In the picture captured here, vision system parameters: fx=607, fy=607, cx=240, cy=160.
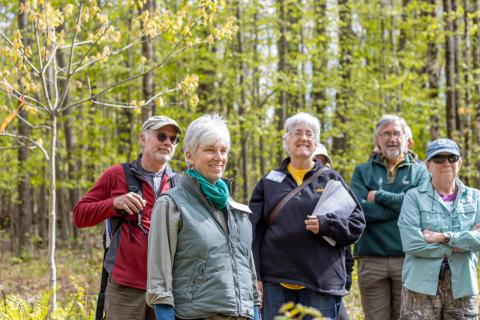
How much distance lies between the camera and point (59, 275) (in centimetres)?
1398

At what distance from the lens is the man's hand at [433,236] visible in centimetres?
464

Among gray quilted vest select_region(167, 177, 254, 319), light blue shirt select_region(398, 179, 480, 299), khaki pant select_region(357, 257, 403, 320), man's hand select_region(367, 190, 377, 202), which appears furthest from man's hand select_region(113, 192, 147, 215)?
khaki pant select_region(357, 257, 403, 320)

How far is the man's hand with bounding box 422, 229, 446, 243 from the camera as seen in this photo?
4.64 meters

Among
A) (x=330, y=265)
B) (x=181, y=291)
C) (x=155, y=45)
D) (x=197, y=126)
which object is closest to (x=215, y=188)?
(x=197, y=126)

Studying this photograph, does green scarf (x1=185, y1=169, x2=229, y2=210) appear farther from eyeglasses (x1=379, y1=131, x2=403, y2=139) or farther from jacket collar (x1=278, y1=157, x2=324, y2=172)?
eyeglasses (x1=379, y1=131, x2=403, y2=139)

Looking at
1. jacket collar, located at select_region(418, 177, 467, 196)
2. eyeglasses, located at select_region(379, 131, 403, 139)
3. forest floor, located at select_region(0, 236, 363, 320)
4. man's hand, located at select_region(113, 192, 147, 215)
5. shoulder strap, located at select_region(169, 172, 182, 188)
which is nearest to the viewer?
man's hand, located at select_region(113, 192, 147, 215)

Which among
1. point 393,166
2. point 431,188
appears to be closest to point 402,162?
point 393,166

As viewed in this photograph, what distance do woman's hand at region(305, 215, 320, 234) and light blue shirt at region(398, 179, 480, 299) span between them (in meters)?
0.90

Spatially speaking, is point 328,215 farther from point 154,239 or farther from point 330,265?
point 154,239

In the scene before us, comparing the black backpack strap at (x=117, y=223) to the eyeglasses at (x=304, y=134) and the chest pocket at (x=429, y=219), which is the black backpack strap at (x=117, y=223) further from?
the chest pocket at (x=429, y=219)

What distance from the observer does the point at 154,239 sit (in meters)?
3.38

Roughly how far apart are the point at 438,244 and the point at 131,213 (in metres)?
2.37

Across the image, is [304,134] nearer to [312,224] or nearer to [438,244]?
[312,224]

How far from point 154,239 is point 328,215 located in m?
1.51
